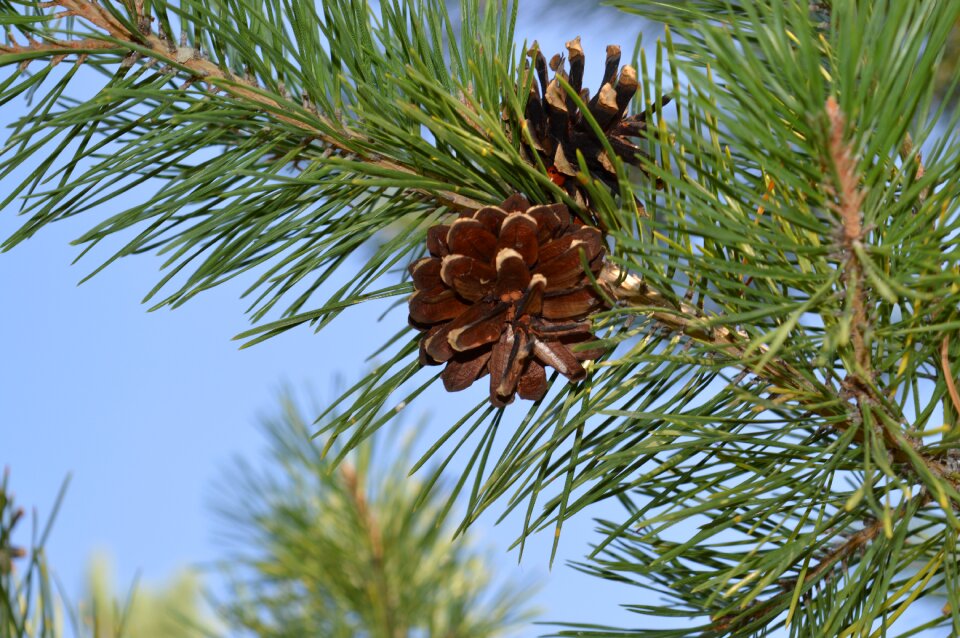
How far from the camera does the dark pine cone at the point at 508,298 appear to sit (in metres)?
0.42

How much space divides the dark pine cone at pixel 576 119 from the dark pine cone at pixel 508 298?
0.04m

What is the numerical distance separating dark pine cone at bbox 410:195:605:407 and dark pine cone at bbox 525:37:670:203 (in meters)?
0.04

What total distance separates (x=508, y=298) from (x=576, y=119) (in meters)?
0.09

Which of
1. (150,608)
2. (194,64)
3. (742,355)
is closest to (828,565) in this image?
(742,355)

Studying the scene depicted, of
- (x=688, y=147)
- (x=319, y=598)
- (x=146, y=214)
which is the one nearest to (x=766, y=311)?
(x=688, y=147)

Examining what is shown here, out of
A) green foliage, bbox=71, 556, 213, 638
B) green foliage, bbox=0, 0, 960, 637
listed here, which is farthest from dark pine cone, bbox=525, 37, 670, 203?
green foliage, bbox=71, 556, 213, 638

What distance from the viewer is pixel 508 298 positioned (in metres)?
0.44

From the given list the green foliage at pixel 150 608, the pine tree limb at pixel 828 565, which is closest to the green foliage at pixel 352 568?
the green foliage at pixel 150 608

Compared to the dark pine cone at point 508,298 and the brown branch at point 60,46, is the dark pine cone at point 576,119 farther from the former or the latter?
the brown branch at point 60,46

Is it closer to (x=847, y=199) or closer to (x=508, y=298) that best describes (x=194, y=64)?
(x=508, y=298)

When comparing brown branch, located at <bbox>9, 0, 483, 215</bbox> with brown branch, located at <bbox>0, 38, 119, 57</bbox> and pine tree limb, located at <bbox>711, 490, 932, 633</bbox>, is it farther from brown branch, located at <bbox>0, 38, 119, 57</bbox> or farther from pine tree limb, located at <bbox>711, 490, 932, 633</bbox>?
pine tree limb, located at <bbox>711, 490, 932, 633</bbox>

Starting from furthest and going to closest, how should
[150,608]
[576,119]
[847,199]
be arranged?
[150,608] → [576,119] → [847,199]

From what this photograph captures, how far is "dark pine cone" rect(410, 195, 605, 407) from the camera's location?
1.38 feet

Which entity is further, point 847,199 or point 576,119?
point 576,119
